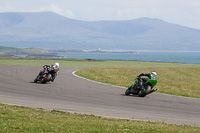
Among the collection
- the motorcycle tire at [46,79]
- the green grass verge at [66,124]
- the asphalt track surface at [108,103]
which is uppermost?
the motorcycle tire at [46,79]

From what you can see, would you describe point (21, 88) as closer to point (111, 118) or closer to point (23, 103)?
point (23, 103)

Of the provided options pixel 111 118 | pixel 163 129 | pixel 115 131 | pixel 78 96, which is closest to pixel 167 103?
pixel 78 96

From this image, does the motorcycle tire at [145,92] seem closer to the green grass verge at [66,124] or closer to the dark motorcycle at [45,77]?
the green grass verge at [66,124]

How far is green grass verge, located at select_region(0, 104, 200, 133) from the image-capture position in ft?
35.5

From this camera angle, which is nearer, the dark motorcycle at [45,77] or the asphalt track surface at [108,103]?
the asphalt track surface at [108,103]

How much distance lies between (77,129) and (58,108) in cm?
521

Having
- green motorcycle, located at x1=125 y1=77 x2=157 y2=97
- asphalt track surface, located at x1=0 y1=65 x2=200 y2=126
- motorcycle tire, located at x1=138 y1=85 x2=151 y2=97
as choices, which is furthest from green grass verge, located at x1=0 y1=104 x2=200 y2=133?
green motorcycle, located at x1=125 y1=77 x2=157 y2=97

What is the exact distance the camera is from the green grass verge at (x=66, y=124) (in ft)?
35.5

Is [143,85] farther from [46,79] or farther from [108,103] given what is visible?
[46,79]

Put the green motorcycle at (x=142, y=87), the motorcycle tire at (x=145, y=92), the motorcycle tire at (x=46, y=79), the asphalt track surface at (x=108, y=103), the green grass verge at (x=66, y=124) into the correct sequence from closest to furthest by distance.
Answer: the green grass verge at (x=66, y=124) < the asphalt track surface at (x=108, y=103) < the motorcycle tire at (x=145, y=92) < the green motorcycle at (x=142, y=87) < the motorcycle tire at (x=46, y=79)

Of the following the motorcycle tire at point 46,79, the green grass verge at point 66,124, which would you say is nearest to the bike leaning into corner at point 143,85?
the motorcycle tire at point 46,79

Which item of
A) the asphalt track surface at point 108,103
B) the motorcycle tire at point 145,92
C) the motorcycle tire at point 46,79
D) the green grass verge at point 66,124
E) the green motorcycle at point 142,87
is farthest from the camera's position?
the motorcycle tire at point 46,79

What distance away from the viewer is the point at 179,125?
13422 mm

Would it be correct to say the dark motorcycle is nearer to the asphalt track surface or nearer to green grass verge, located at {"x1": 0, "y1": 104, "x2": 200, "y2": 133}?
the asphalt track surface
